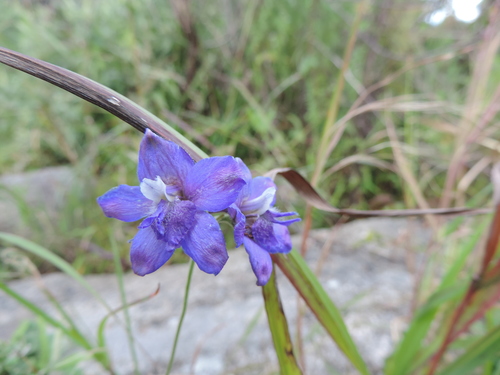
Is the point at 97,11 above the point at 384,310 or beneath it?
above

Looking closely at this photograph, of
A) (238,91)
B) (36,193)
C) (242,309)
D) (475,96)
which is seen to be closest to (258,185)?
(242,309)

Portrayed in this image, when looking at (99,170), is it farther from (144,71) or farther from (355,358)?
(355,358)

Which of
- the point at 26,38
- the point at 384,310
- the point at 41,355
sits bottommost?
the point at 41,355

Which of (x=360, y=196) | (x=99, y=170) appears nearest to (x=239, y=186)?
(x=360, y=196)

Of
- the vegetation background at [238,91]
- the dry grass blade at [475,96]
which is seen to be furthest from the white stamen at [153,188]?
the vegetation background at [238,91]

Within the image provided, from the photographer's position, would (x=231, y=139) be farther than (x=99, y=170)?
No

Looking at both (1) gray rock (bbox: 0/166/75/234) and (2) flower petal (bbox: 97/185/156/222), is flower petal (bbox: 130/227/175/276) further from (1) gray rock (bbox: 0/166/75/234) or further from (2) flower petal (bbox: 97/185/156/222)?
(1) gray rock (bbox: 0/166/75/234)

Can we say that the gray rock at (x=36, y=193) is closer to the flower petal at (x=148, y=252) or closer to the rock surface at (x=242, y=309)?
the rock surface at (x=242, y=309)
